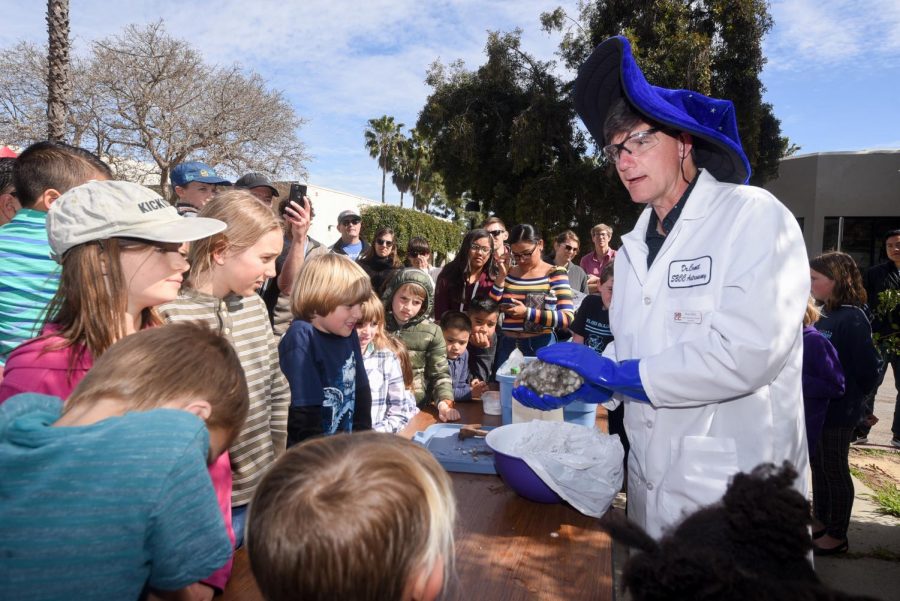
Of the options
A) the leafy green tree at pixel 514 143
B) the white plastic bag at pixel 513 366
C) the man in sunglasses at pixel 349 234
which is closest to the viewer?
the white plastic bag at pixel 513 366

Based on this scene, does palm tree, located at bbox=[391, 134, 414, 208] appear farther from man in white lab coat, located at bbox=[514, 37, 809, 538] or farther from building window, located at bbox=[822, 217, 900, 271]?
man in white lab coat, located at bbox=[514, 37, 809, 538]

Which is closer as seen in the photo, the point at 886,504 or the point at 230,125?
the point at 886,504

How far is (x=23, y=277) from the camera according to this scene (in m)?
2.27

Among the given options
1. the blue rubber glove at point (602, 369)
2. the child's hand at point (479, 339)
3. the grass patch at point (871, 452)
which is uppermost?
the blue rubber glove at point (602, 369)

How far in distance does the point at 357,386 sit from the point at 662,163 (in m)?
1.61

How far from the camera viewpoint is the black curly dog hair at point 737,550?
0.77 metres

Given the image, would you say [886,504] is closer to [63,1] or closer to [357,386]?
[357,386]

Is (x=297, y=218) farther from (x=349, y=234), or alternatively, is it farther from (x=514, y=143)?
(x=514, y=143)

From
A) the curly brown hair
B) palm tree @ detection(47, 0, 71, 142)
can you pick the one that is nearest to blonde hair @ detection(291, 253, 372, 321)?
the curly brown hair

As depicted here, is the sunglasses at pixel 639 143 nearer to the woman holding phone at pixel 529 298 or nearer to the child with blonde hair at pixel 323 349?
the child with blonde hair at pixel 323 349

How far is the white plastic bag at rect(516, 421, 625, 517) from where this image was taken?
1.90 metres

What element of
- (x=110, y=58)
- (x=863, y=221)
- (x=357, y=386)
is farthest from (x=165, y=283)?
(x=863, y=221)

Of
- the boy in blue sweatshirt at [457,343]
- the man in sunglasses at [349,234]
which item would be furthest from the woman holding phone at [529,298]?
the man in sunglasses at [349,234]

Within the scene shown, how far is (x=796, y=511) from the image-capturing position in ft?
2.94
